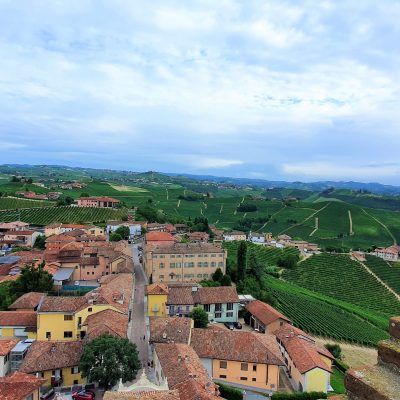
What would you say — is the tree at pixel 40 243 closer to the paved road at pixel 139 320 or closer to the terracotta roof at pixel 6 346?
the paved road at pixel 139 320

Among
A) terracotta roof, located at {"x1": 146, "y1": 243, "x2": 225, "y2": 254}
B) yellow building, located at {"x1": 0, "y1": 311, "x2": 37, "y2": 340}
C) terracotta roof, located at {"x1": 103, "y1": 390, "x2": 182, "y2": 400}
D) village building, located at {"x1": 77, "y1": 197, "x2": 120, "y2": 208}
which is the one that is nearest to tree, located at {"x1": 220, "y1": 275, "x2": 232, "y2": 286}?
terracotta roof, located at {"x1": 146, "y1": 243, "x2": 225, "y2": 254}

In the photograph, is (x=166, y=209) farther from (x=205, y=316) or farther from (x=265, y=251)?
(x=205, y=316)

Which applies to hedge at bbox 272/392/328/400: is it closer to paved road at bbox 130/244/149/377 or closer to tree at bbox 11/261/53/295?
paved road at bbox 130/244/149/377

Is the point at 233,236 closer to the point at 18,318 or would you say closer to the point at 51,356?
the point at 18,318

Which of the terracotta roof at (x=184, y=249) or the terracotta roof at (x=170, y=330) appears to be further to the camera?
the terracotta roof at (x=184, y=249)

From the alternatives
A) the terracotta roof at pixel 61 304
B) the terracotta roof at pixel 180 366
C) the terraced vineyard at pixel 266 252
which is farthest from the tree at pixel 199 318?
the terraced vineyard at pixel 266 252

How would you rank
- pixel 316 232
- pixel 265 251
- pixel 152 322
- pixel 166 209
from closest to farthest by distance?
1. pixel 152 322
2. pixel 265 251
3. pixel 316 232
4. pixel 166 209

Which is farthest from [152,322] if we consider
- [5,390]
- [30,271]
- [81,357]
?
[30,271]
